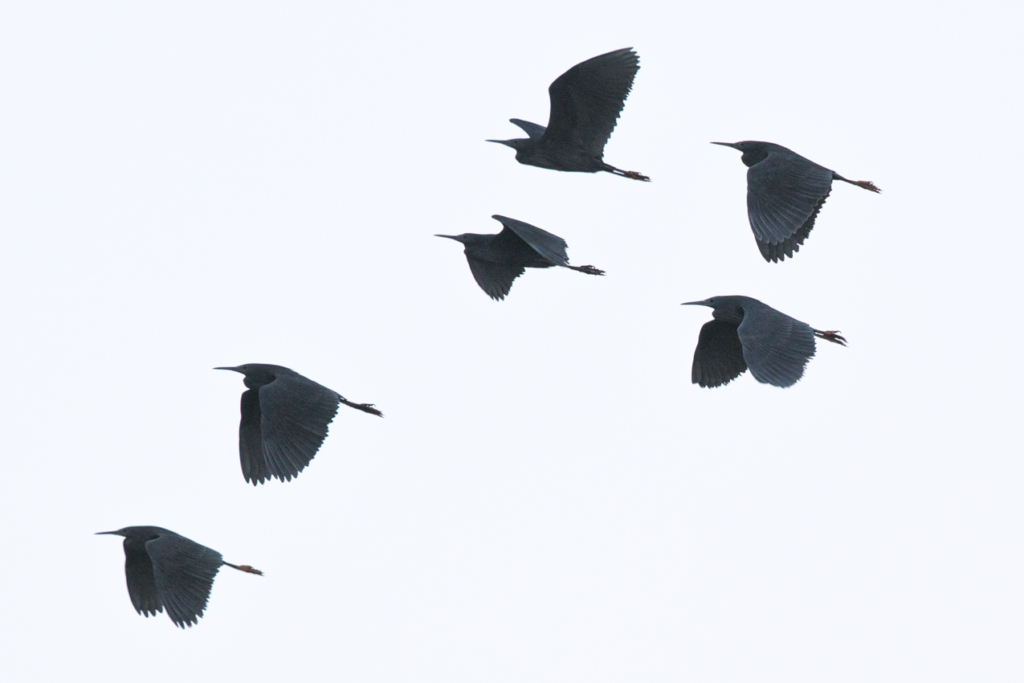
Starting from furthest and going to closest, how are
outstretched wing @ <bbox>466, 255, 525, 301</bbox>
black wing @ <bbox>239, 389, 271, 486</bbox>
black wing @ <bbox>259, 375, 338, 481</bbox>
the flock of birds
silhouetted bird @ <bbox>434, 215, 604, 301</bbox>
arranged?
outstretched wing @ <bbox>466, 255, 525, 301</bbox>, silhouetted bird @ <bbox>434, 215, 604, 301</bbox>, black wing @ <bbox>239, 389, 271, 486</bbox>, black wing @ <bbox>259, 375, 338, 481</bbox>, the flock of birds

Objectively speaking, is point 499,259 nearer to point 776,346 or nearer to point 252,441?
point 252,441

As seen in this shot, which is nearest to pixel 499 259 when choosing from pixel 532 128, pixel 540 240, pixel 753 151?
pixel 540 240

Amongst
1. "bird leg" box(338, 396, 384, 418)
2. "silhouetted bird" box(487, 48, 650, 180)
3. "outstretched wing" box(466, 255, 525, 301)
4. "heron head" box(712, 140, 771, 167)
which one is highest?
"silhouetted bird" box(487, 48, 650, 180)

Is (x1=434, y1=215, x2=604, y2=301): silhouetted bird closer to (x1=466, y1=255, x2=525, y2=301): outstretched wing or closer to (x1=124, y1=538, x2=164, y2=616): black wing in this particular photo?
(x1=466, y1=255, x2=525, y2=301): outstretched wing

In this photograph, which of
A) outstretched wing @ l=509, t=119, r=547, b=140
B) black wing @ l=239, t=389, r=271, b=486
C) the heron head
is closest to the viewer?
black wing @ l=239, t=389, r=271, b=486

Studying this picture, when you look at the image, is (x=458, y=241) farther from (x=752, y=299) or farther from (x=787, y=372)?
(x=787, y=372)

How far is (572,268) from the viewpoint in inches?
639

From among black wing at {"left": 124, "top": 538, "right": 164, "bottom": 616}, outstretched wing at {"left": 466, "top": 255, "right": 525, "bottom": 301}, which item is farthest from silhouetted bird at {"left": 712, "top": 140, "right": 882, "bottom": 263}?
black wing at {"left": 124, "top": 538, "right": 164, "bottom": 616}

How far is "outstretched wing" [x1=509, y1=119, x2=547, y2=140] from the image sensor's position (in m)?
17.4

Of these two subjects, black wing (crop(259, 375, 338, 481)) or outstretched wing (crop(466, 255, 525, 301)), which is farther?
outstretched wing (crop(466, 255, 525, 301))

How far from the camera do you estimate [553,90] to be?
16.1 m

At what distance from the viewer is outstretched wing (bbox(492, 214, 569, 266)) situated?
15.4 meters

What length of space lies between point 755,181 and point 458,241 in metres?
3.33

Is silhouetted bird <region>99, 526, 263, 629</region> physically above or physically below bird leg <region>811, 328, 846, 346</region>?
below
